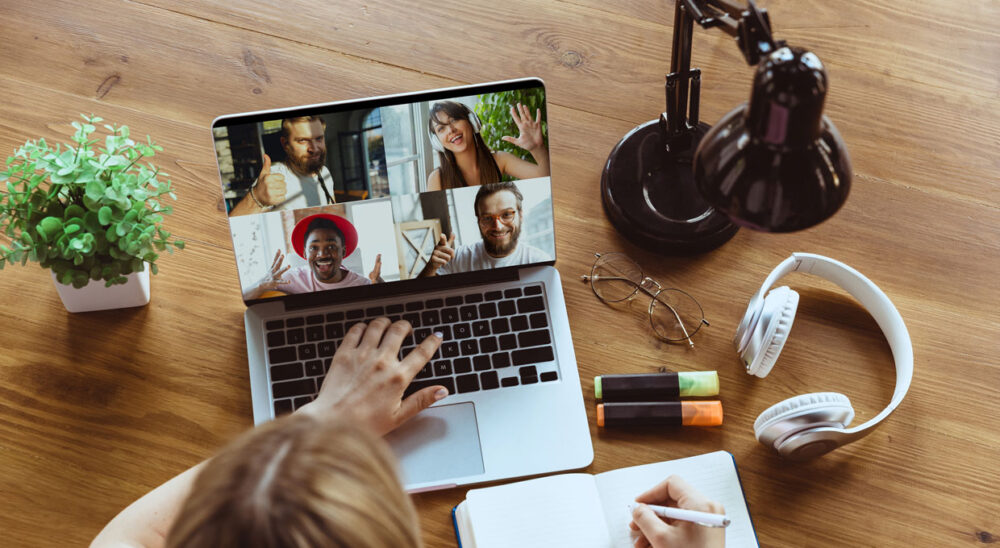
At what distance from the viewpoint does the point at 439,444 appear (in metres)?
0.89

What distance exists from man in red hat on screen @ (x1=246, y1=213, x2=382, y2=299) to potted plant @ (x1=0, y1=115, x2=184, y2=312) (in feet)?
0.36

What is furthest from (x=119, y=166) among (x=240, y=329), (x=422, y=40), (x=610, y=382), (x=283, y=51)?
(x=610, y=382)

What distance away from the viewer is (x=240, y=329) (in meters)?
0.96

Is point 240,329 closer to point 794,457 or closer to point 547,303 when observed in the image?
point 547,303

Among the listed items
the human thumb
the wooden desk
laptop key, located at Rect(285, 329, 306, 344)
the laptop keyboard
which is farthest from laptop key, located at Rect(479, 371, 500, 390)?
the human thumb

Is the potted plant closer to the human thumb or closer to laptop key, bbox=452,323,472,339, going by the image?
the human thumb

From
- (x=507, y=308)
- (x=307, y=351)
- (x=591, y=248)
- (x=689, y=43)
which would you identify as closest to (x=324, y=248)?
(x=307, y=351)

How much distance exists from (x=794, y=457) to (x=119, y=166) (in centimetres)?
78

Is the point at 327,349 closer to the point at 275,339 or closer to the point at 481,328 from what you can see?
the point at 275,339

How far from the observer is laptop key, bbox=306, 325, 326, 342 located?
936mm

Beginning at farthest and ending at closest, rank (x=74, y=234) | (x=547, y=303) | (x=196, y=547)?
(x=547, y=303)
(x=74, y=234)
(x=196, y=547)

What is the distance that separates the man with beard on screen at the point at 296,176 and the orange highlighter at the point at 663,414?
39 centimetres

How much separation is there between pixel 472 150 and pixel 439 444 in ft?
1.07

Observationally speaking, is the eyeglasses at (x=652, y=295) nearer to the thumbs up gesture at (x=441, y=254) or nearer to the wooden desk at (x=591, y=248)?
the wooden desk at (x=591, y=248)
